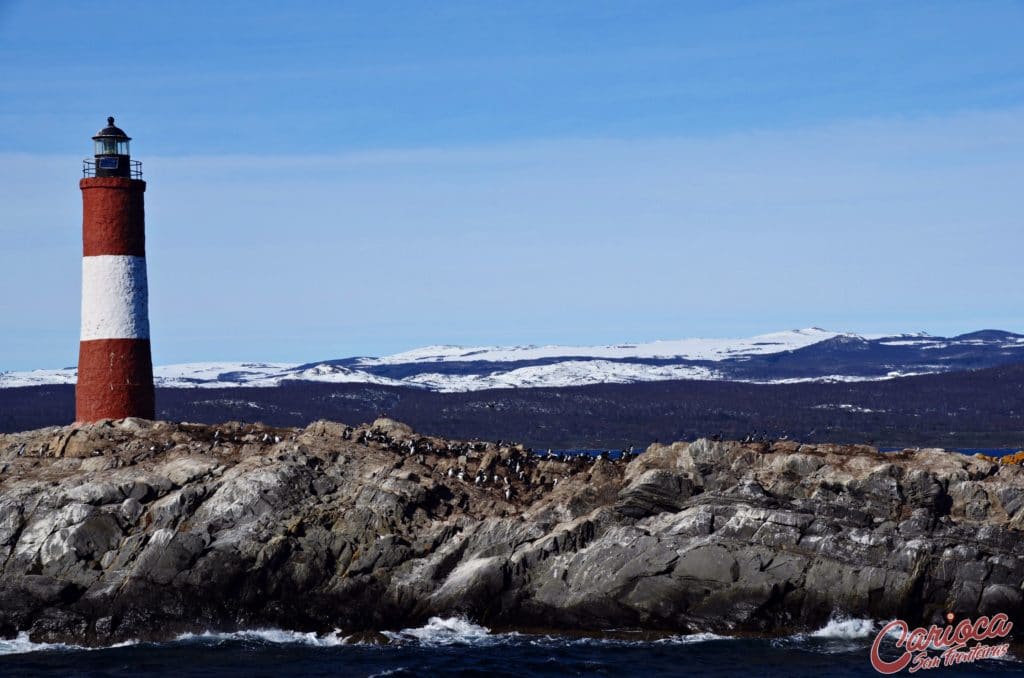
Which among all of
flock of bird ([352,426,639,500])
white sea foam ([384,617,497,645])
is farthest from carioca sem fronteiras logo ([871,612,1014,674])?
flock of bird ([352,426,639,500])

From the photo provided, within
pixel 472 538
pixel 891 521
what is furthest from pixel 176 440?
pixel 891 521

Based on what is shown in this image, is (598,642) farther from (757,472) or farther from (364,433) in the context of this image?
(364,433)

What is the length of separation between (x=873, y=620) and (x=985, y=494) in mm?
9114

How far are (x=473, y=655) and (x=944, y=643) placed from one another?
15.7m

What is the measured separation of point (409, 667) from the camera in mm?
43719

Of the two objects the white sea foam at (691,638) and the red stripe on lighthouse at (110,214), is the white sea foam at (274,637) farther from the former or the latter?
the red stripe on lighthouse at (110,214)

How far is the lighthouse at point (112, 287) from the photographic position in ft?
201

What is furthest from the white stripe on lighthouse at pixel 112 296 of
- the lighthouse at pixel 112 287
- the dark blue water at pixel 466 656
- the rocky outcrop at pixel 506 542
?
the dark blue water at pixel 466 656

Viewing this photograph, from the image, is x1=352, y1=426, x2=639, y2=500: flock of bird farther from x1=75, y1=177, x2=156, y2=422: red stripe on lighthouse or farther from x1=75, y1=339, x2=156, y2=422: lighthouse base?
x1=75, y1=177, x2=156, y2=422: red stripe on lighthouse

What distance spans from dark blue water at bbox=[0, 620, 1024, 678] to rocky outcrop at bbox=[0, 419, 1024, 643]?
2.97ft

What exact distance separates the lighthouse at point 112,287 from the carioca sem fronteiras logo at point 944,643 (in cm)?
3444

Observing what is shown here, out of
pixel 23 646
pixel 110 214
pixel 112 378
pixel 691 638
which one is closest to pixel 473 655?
pixel 691 638

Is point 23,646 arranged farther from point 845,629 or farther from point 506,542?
point 845,629

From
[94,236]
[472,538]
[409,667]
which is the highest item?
[94,236]
